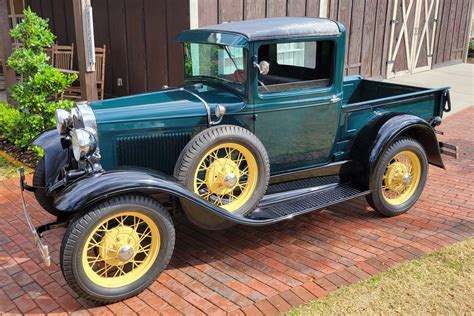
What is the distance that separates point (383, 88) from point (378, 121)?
2.94 feet

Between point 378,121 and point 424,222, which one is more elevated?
point 378,121

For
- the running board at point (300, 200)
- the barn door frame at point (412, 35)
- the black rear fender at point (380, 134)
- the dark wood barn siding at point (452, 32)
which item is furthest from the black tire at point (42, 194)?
the dark wood barn siding at point (452, 32)

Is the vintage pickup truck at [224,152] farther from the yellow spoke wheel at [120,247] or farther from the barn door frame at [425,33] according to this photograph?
the barn door frame at [425,33]

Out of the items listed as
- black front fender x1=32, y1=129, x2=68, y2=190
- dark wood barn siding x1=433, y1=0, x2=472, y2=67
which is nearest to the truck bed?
black front fender x1=32, y1=129, x2=68, y2=190

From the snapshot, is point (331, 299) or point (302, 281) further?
point (302, 281)

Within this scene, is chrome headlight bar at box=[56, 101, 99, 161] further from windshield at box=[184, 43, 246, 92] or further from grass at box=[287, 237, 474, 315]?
grass at box=[287, 237, 474, 315]

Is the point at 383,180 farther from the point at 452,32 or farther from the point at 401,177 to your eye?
the point at 452,32

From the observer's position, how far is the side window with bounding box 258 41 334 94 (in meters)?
3.96

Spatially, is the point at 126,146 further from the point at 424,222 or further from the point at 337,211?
the point at 424,222

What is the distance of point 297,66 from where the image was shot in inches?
173

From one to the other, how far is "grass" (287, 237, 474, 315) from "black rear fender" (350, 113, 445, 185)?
0.94 metres

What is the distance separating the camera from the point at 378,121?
4316mm

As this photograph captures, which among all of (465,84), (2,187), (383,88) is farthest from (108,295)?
(465,84)

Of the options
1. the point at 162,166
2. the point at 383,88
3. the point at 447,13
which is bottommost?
the point at 162,166
